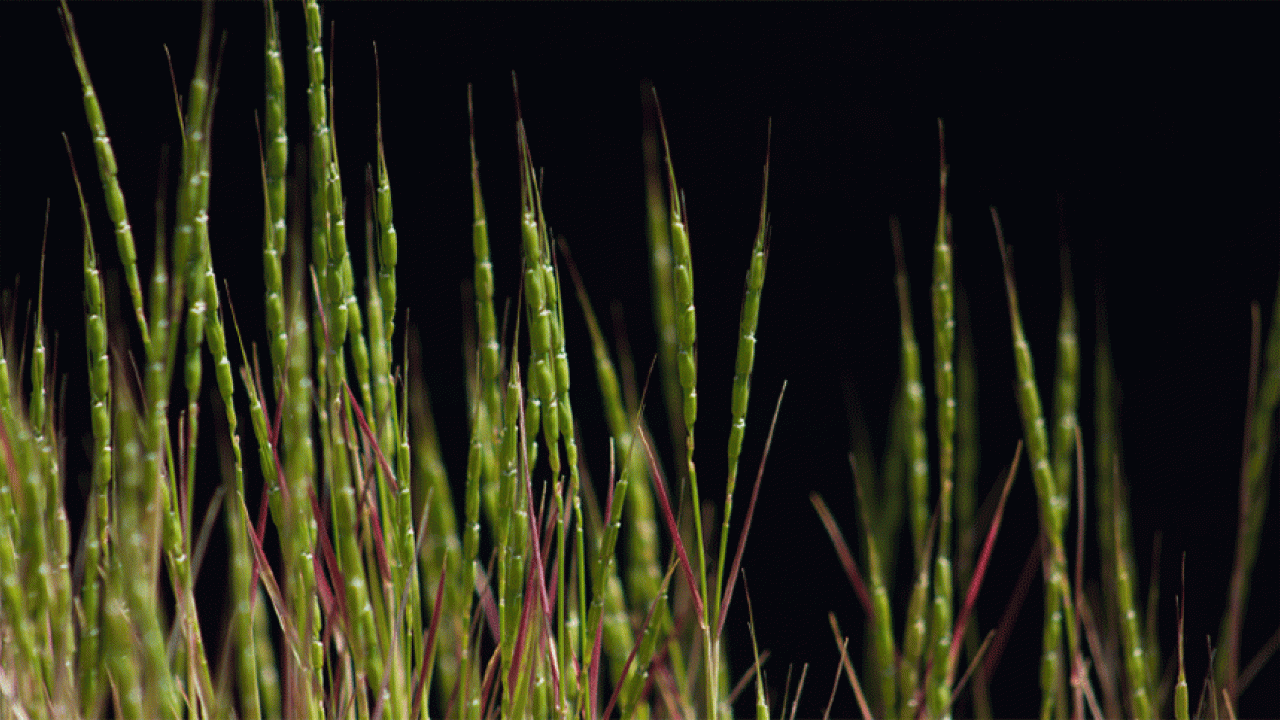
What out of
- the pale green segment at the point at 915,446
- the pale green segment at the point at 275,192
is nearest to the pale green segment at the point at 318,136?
the pale green segment at the point at 275,192

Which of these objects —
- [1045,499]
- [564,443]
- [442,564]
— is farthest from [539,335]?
[1045,499]

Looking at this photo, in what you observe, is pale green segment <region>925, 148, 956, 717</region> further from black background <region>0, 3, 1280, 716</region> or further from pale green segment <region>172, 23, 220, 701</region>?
black background <region>0, 3, 1280, 716</region>

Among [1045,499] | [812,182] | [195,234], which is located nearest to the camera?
[195,234]

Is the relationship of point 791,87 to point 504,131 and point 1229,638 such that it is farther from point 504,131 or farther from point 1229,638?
point 1229,638

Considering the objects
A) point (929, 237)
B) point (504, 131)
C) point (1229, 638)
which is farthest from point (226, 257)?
point (1229, 638)

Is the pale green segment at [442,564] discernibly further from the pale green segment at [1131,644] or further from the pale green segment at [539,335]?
the pale green segment at [1131,644]

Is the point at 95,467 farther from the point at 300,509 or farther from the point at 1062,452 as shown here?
the point at 1062,452
